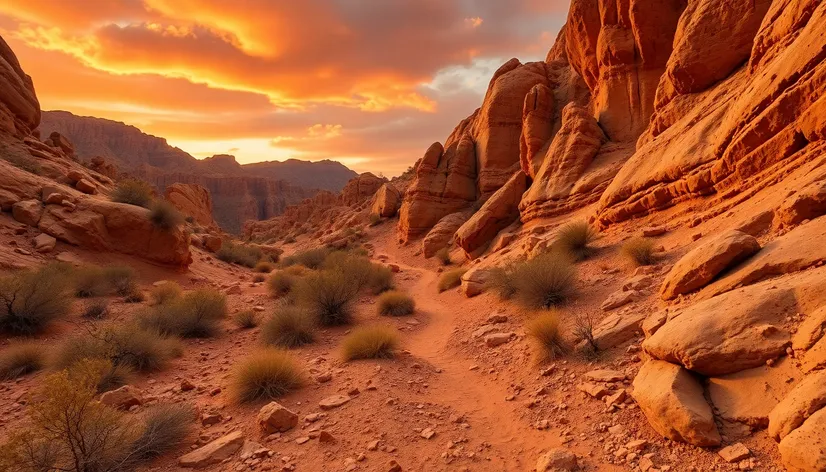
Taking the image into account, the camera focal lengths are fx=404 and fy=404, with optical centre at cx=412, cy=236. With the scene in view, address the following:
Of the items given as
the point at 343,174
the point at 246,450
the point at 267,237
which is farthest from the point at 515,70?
the point at 343,174

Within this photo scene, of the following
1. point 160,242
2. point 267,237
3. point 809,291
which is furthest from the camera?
point 267,237

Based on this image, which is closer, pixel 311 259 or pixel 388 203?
pixel 311 259

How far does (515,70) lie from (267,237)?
4568 centimetres

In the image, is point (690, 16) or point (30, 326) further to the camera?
point (690, 16)

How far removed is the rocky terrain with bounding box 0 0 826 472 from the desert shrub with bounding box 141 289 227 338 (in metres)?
0.29

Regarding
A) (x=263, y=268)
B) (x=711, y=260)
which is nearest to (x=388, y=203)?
(x=263, y=268)

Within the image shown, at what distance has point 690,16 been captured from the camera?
1391cm

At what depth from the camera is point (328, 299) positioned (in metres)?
10.9

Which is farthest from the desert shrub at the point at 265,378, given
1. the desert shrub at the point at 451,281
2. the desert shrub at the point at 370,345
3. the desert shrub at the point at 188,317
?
the desert shrub at the point at 451,281

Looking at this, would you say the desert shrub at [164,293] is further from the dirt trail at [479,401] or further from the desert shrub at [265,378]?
the dirt trail at [479,401]

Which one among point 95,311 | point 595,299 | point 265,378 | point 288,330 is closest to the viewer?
point 265,378

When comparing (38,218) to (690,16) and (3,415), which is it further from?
(690,16)

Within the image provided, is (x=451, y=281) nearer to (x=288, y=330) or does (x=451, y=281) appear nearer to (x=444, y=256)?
(x=288, y=330)

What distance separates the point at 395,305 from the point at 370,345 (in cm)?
430
